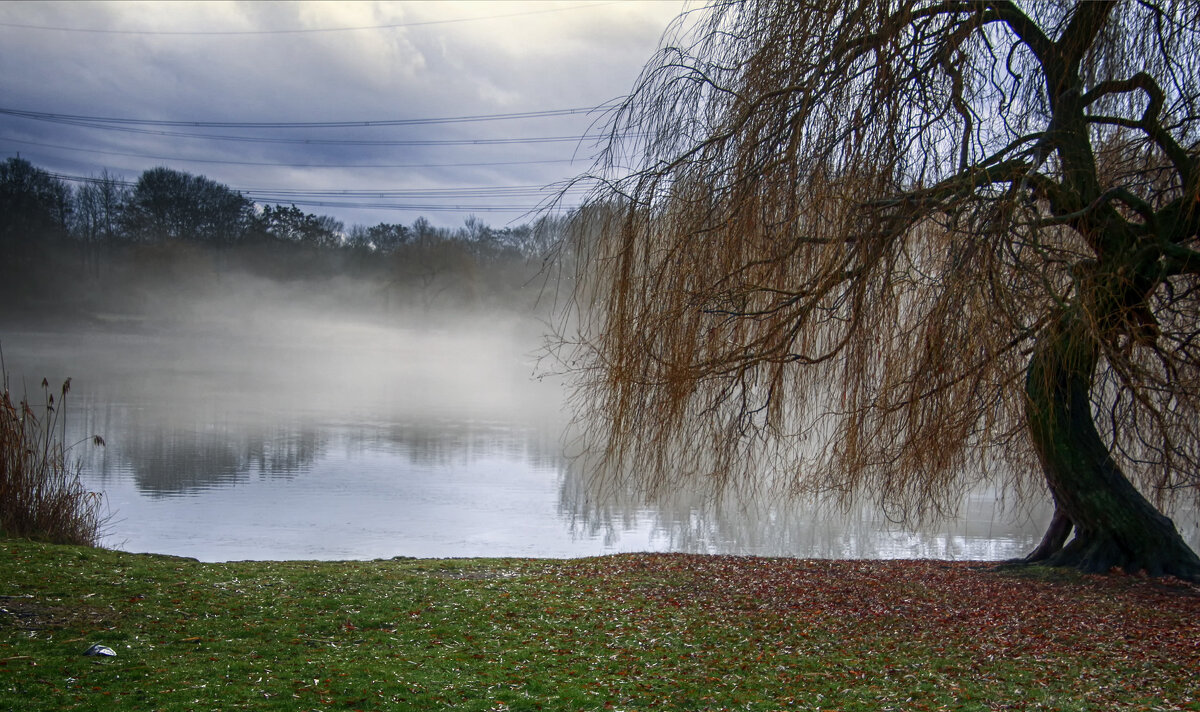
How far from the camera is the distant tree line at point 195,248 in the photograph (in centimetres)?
3225

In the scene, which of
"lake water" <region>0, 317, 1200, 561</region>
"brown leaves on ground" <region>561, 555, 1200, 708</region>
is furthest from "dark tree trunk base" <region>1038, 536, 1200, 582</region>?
"lake water" <region>0, 317, 1200, 561</region>

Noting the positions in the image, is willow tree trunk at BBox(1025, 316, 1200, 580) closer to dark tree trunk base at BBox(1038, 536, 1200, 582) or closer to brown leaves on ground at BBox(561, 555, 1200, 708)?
dark tree trunk base at BBox(1038, 536, 1200, 582)

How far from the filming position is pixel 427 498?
1414cm

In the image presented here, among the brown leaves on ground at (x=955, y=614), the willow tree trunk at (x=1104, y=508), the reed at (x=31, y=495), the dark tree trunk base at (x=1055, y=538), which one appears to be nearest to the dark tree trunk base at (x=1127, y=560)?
the willow tree trunk at (x=1104, y=508)

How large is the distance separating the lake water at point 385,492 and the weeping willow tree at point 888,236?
94.0 inches

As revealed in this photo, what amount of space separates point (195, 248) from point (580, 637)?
36478 millimetres

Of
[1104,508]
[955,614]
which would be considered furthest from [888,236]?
[1104,508]

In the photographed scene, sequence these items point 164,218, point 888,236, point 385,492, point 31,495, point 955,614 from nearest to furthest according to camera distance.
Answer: point 888,236
point 955,614
point 31,495
point 385,492
point 164,218

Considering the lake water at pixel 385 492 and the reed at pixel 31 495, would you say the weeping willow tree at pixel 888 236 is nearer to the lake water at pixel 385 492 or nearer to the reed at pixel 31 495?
the lake water at pixel 385 492

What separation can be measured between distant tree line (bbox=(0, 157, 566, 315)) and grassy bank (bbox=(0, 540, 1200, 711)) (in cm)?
2561

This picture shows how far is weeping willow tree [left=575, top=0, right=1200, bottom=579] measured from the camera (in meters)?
4.78

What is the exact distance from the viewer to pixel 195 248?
3672cm

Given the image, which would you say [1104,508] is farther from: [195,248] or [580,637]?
[195,248]

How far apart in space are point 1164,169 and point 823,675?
4497 mm
